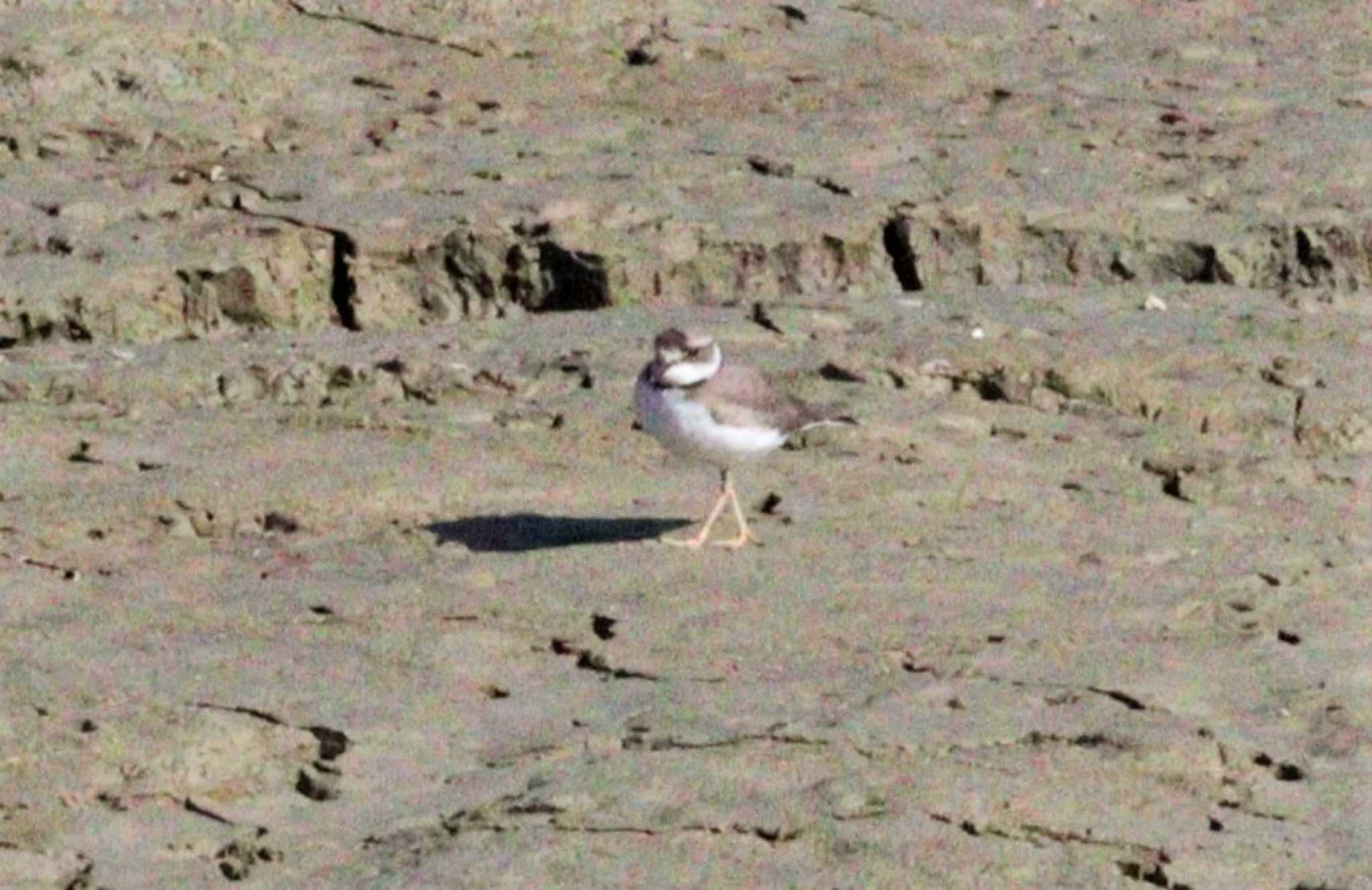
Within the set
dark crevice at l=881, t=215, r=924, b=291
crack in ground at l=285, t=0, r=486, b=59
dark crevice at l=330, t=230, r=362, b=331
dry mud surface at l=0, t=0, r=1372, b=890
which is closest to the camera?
dry mud surface at l=0, t=0, r=1372, b=890

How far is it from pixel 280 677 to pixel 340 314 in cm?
298

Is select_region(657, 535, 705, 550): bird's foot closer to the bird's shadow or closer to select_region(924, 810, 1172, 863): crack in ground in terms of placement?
the bird's shadow

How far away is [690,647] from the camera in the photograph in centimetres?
637

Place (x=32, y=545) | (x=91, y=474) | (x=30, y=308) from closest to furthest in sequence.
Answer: (x=32, y=545) < (x=91, y=474) < (x=30, y=308)

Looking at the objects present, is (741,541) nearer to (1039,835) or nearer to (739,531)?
(739,531)

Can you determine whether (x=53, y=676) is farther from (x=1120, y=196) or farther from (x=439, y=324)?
(x=1120, y=196)

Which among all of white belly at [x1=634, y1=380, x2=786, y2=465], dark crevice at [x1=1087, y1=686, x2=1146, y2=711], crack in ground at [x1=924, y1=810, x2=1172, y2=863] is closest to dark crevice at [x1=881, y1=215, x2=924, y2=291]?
white belly at [x1=634, y1=380, x2=786, y2=465]

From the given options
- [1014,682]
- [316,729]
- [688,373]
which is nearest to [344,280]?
[688,373]

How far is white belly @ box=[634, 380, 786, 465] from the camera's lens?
7.06m

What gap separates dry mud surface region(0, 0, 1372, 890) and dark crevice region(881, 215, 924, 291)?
0.04ft

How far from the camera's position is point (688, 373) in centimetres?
714

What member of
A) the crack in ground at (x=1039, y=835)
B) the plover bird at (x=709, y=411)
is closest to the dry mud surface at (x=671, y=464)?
the crack in ground at (x=1039, y=835)

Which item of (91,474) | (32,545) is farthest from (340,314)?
(32,545)

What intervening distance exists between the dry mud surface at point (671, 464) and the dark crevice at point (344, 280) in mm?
13
